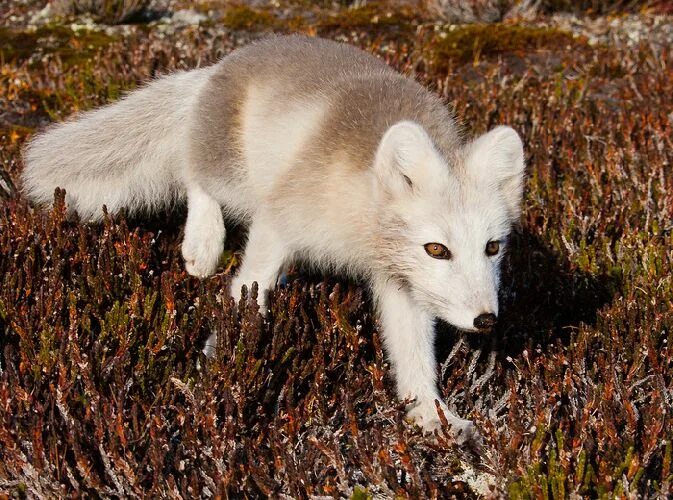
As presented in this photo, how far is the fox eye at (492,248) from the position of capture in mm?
2566

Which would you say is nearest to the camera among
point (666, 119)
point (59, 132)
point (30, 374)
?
point (30, 374)

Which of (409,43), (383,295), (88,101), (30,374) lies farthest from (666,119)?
(30,374)

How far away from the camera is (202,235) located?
11.4 ft

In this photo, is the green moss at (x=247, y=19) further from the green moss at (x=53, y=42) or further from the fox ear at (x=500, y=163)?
the fox ear at (x=500, y=163)

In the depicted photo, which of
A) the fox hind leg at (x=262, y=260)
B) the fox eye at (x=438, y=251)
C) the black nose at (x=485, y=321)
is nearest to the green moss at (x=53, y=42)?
the fox hind leg at (x=262, y=260)

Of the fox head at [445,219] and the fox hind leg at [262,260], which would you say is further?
the fox hind leg at [262,260]

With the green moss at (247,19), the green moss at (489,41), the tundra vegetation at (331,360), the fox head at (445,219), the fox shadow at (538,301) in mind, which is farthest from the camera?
the green moss at (247,19)

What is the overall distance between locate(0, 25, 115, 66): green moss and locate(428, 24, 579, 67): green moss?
2698 millimetres

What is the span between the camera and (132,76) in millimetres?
5477

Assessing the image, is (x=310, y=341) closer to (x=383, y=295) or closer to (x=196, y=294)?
(x=383, y=295)

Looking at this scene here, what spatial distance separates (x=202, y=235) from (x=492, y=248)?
140 centimetres

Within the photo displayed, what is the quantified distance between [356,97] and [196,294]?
104cm

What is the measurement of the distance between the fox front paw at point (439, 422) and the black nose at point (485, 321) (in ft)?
1.46

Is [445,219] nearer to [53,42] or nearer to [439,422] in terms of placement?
[439,422]
